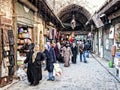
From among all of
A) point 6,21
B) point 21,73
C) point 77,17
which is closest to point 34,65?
point 21,73

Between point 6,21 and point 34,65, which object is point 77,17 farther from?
point 6,21

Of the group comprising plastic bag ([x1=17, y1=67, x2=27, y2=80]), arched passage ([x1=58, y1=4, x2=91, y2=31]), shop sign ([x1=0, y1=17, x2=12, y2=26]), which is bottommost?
plastic bag ([x1=17, y1=67, x2=27, y2=80])

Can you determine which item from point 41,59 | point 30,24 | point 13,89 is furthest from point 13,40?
point 30,24

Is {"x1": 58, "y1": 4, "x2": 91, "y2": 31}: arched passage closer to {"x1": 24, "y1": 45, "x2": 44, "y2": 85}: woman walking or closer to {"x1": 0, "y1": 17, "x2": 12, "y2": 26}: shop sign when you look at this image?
{"x1": 0, "y1": 17, "x2": 12, "y2": 26}: shop sign

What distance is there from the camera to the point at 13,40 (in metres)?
10.4

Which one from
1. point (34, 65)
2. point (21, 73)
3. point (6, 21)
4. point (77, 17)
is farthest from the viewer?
point (77, 17)

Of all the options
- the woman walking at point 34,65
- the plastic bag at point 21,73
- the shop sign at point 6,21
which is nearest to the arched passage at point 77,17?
the plastic bag at point 21,73

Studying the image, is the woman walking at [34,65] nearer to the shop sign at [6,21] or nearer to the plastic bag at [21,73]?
the plastic bag at [21,73]

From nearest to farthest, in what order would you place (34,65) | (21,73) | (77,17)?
(34,65), (21,73), (77,17)

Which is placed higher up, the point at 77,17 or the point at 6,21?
the point at 77,17

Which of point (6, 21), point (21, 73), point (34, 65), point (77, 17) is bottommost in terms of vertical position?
point (21, 73)

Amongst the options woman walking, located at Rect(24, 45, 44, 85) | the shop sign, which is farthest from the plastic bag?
the shop sign

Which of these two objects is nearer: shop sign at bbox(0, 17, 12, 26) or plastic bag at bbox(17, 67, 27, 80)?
shop sign at bbox(0, 17, 12, 26)

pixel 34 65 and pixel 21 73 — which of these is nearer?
pixel 34 65
